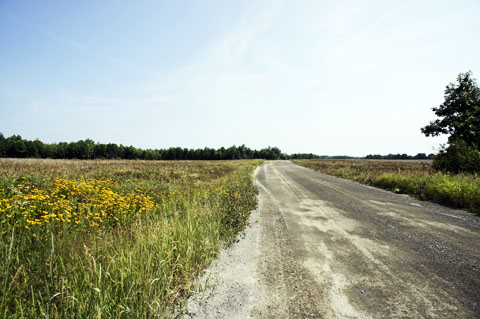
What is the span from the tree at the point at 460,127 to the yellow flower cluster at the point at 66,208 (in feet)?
73.9

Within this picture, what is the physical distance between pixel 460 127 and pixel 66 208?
28.1m

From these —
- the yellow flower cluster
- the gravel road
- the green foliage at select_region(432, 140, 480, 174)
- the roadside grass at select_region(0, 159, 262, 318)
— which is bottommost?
the gravel road

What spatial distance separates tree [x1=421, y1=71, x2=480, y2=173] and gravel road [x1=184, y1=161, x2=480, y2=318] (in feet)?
40.9

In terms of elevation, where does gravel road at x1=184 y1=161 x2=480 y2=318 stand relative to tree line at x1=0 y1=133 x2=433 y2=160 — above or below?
below

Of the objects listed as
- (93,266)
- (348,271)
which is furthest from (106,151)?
(348,271)

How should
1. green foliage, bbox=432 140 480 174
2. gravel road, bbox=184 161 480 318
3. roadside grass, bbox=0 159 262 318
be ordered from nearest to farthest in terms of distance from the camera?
roadside grass, bbox=0 159 262 318
gravel road, bbox=184 161 480 318
green foliage, bbox=432 140 480 174

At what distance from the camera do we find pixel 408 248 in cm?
471

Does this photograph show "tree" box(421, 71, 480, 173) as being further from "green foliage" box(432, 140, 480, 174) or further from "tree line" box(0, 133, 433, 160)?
"tree line" box(0, 133, 433, 160)

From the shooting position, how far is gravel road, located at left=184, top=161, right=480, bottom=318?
2.81 meters

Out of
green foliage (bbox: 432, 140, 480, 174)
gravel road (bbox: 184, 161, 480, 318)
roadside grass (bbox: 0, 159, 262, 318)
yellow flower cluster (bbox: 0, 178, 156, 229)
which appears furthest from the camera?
green foliage (bbox: 432, 140, 480, 174)

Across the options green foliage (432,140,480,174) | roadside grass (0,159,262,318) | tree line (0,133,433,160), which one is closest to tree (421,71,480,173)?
green foliage (432,140,480,174)

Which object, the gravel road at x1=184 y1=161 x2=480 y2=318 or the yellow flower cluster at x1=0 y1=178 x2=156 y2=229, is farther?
the yellow flower cluster at x1=0 y1=178 x2=156 y2=229

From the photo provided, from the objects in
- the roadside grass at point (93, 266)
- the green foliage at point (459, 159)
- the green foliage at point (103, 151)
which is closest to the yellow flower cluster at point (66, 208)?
the roadside grass at point (93, 266)

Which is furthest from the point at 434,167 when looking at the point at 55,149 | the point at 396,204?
the point at 55,149
